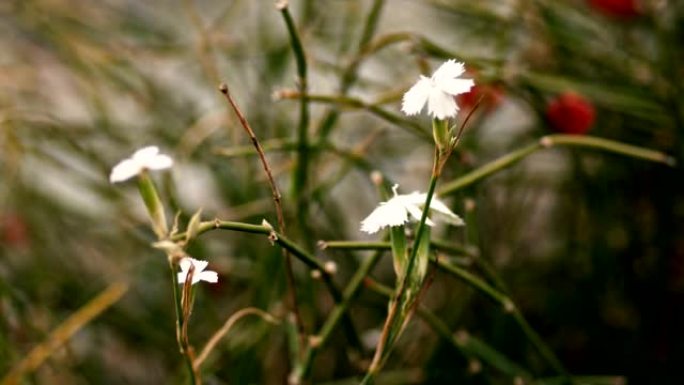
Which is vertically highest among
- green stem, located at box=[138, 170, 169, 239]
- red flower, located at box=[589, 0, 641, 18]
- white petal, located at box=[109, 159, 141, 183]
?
red flower, located at box=[589, 0, 641, 18]

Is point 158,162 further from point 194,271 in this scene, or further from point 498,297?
point 498,297

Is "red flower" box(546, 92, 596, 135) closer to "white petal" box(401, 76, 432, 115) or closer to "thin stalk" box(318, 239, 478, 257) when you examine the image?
"thin stalk" box(318, 239, 478, 257)

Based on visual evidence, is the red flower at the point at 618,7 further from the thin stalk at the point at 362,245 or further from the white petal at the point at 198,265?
the white petal at the point at 198,265

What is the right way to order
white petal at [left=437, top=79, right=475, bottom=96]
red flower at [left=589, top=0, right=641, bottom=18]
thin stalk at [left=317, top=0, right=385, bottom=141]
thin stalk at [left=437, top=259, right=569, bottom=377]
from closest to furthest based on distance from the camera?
white petal at [left=437, top=79, right=475, bottom=96] → thin stalk at [left=437, top=259, right=569, bottom=377] → thin stalk at [left=317, top=0, right=385, bottom=141] → red flower at [left=589, top=0, right=641, bottom=18]

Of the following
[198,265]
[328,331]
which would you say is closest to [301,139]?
[328,331]

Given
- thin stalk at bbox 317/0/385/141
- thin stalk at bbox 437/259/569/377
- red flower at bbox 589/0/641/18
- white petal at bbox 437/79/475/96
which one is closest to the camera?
white petal at bbox 437/79/475/96

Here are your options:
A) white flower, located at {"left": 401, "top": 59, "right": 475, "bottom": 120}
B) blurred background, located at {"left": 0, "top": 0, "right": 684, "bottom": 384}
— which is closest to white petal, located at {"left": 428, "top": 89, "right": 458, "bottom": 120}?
white flower, located at {"left": 401, "top": 59, "right": 475, "bottom": 120}

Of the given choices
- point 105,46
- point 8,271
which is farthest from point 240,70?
point 8,271

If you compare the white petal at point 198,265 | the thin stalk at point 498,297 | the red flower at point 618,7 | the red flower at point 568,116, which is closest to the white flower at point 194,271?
the white petal at point 198,265
